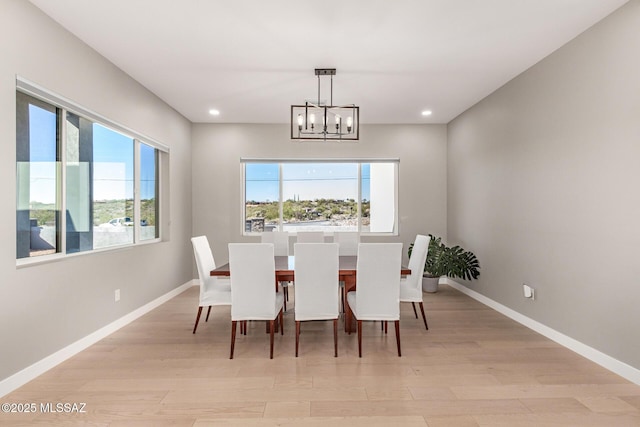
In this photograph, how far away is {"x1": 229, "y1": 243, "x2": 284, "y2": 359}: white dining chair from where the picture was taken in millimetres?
2705

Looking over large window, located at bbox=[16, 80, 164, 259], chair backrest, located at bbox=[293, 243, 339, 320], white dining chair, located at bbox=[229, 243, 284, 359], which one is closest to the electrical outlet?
chair backrest, located at bbox=[293, 243, 339, 320]

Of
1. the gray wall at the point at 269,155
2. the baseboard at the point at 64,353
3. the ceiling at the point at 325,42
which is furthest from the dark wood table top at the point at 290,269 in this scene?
the gray wall at the point at 269,155

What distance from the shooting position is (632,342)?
2354 mm

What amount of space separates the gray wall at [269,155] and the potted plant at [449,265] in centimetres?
72

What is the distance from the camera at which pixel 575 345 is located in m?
2.84

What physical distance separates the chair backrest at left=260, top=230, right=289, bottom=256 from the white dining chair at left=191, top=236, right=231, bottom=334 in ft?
3.14

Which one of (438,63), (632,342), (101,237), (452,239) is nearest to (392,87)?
(438,63)

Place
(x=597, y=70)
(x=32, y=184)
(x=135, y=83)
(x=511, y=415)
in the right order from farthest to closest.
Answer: (x=135, y=83), (x=597, y=70), (x=32, y=184), (x=511, y=415)

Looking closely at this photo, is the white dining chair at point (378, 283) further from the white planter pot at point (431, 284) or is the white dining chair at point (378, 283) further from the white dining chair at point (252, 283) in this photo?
the white planter pot at point (431, 284)

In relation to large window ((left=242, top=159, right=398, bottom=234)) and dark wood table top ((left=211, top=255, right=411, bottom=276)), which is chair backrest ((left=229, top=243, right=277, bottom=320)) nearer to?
dark wood table top ((left=211, top=255, right=411, bottom=276))

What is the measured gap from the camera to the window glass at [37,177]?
2.36 meters

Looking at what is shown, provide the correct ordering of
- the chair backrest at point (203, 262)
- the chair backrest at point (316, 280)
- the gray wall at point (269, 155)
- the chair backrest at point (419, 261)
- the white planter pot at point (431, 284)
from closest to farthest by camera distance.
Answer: the chair backrest at point (316, 280), the chair backrest at point (203, 262), the chair backrest at point (419, 261), the white planter pot at point (431, 284), the gray wall at point (269, 155)

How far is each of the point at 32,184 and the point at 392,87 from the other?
3.58 metres

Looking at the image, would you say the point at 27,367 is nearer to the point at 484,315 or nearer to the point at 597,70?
the point at 484,315
